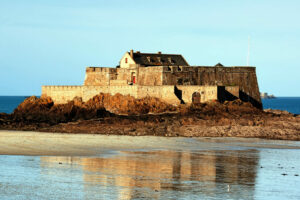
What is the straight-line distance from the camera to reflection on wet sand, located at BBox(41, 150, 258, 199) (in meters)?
17.8

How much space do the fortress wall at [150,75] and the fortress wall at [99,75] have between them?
10.3 ft

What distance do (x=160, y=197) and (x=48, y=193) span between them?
3.65 m

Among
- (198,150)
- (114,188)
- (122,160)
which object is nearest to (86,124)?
(198,150)

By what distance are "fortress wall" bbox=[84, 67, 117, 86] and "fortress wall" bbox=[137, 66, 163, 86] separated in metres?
3.13

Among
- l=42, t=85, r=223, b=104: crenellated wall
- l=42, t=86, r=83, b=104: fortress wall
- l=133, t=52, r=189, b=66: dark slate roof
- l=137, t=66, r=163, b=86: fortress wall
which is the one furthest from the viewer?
l=133, t=52, r=189, b=66: dark slate roof

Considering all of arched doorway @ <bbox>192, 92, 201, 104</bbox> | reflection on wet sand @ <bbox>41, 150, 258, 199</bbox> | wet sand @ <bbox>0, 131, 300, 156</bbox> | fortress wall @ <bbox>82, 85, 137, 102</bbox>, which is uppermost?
fortress wall @ <bbox>82, 85, 137, 102</bbox>

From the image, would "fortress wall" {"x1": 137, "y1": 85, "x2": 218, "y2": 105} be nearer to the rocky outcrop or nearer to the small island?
the small island

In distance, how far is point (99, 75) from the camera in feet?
176

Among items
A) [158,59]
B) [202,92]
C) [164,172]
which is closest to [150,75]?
[202,92]

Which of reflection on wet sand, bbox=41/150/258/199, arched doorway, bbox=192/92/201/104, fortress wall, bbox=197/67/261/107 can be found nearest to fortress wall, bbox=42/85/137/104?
arched doorway, bbox=192/92/201/104

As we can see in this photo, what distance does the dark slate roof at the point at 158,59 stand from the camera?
57062 millimetres

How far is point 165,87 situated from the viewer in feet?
148

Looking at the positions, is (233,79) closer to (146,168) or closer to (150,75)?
(150,75)

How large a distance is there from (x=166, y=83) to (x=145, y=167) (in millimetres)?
26478
